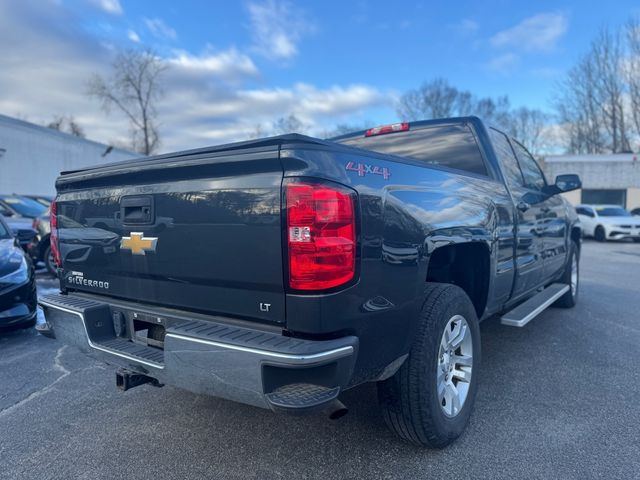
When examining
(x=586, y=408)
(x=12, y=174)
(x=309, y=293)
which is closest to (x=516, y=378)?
(x=586, y=408)

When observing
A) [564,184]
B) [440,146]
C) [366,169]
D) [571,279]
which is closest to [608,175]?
[571,279]

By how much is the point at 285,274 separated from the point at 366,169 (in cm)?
62

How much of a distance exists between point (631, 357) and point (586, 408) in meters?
1.41

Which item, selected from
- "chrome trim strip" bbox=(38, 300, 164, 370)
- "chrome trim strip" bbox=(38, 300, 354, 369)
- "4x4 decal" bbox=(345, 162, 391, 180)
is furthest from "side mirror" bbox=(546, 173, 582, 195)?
"chrome trim strip" bbox=(38, 300, 164, 370)

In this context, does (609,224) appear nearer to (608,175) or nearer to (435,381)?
(608,175)

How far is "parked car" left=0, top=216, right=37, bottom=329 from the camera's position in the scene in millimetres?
4562

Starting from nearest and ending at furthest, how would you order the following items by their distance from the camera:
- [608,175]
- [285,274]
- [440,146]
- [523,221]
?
[285,274]
[523,221]
[440,146]
[608,175]

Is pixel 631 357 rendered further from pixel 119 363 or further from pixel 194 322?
pixel 119 363

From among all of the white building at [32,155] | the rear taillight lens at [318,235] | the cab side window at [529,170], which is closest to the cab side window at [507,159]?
the cab side window at [529,170]

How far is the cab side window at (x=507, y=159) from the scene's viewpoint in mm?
3908

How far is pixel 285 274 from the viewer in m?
1.95

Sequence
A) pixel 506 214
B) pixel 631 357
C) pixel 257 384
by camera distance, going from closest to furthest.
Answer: pixel 257 384 → pixel 506 214 → pixel 631 357

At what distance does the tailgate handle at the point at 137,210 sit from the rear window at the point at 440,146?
2271mm

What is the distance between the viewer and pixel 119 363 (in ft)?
8.12
